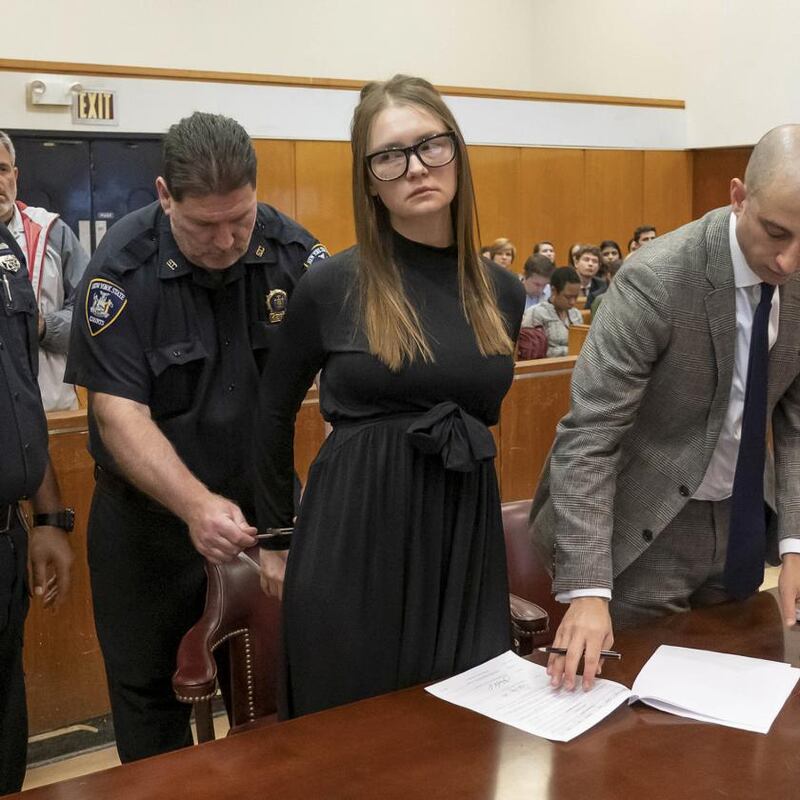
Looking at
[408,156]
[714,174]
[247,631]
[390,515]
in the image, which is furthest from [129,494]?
[714,174]

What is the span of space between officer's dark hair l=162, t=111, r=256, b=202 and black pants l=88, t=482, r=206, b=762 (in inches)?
27.5

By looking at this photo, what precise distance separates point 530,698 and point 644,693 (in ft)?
0.55

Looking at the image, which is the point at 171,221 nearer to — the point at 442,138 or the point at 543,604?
the point at 442,138

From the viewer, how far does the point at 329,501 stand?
69.5 inches

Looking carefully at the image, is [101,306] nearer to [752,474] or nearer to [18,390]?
[18,390]

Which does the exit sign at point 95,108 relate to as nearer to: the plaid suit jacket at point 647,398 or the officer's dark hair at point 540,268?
the officer's dark hair at point 540,268

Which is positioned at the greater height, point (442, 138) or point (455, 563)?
point (442, 138)

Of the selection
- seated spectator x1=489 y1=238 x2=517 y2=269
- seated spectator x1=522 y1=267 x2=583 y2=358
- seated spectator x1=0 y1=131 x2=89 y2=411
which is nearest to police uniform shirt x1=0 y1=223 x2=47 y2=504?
seated spectator x1=0 y1=131 x2=89 y2=411

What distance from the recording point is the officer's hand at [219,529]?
1.89 meters

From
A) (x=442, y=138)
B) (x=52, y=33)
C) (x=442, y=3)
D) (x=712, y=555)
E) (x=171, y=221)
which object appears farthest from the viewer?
(x=442, y=3)

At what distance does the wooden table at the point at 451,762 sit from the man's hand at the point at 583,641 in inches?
3.4

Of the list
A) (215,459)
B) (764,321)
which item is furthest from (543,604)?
(764,321)

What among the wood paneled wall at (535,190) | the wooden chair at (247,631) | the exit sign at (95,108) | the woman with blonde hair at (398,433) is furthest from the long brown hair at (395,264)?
the wood paneled wall at (535,190)

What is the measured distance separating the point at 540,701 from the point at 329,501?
1.51 feet
